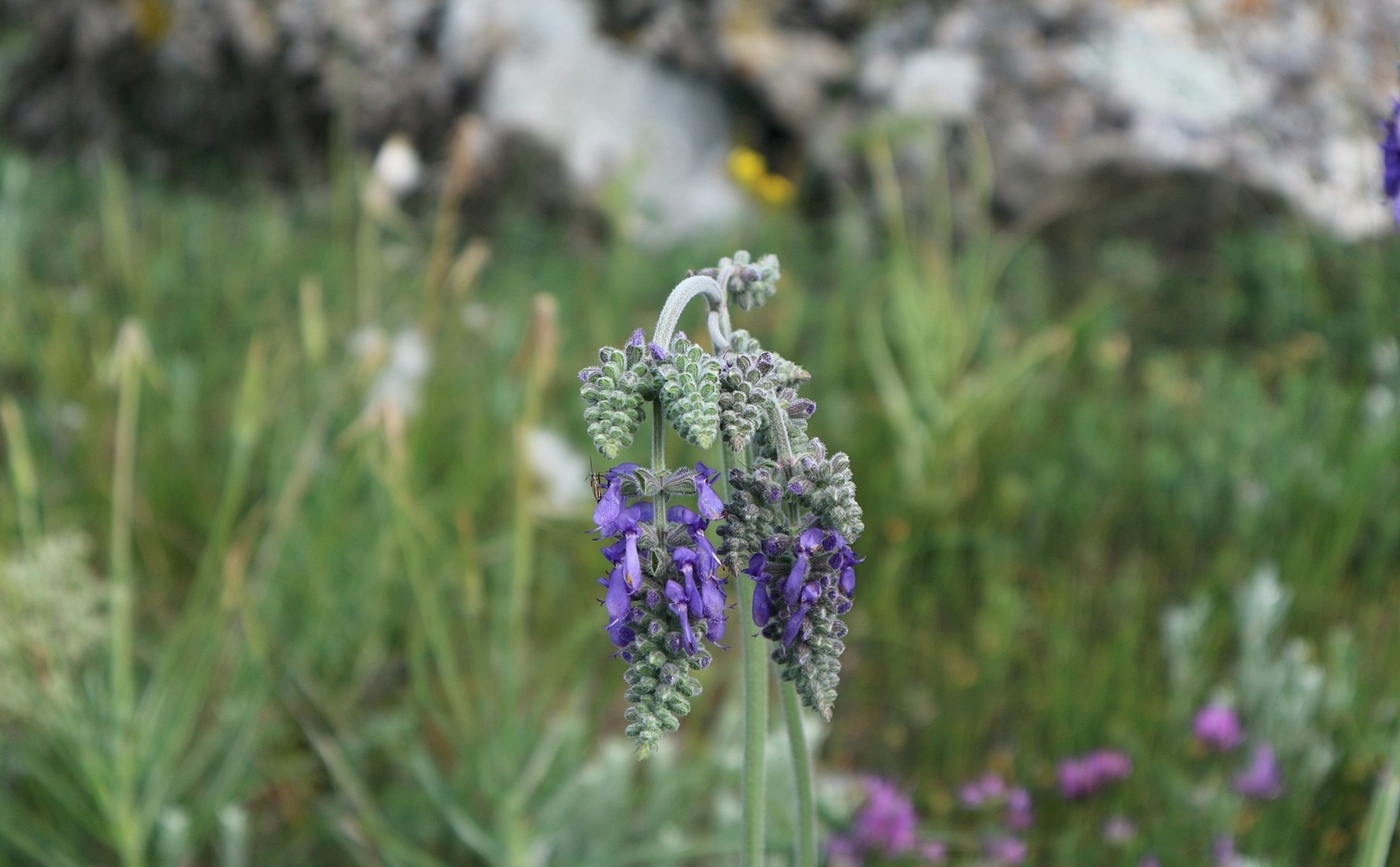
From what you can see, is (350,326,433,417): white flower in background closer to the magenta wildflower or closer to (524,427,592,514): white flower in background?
(524,427,592,514): white flower in background

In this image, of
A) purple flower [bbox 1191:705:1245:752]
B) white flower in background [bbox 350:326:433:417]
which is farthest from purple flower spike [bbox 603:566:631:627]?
white flower in background [bbox 350:326:433:417]

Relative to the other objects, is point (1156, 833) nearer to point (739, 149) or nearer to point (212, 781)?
point (212, 781)

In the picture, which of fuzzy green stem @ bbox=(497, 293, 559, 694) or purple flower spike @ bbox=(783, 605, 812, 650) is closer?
purple flower spike @ bbox=(783, 605, 812, 650)

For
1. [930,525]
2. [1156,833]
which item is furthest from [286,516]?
[1156,833]

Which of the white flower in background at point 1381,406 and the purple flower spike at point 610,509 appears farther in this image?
the white flower in background at point 1381,406

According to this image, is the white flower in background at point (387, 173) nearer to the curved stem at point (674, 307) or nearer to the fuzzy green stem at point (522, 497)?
the fuzzy green stem at point (522, 497)

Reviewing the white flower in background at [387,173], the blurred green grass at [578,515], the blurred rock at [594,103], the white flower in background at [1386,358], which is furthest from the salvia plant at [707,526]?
the blurred rock at [594,103]
